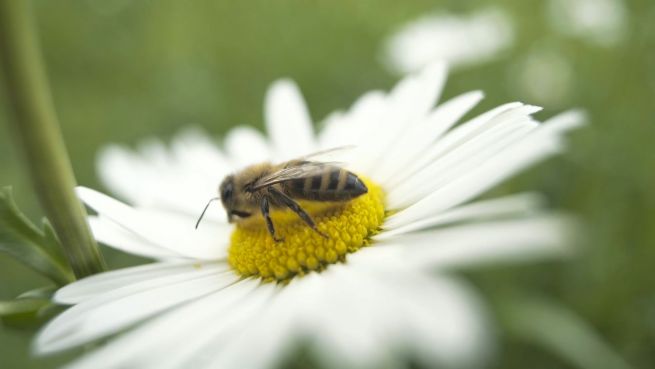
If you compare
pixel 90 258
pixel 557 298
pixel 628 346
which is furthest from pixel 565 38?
pixel 90 258

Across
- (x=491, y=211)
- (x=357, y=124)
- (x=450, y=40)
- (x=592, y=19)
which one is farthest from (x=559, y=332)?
(x=450, y=40)

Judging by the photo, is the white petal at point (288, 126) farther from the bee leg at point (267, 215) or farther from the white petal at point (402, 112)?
the bee leg at point (267, 215)

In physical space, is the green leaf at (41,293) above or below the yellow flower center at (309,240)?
above

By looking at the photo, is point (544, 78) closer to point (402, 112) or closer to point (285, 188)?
point (402, 112)

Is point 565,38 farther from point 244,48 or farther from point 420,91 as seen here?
point 420,91

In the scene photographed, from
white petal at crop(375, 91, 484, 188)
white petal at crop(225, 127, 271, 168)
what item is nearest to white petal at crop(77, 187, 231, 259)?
white petal at crop(225, 127, 271, 168)

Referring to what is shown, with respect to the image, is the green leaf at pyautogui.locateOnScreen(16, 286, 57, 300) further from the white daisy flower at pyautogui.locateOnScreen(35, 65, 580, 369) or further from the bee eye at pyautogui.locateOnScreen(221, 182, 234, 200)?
the bee eye at pyautogui.locateOnScreen(221, 182, 234, 200)

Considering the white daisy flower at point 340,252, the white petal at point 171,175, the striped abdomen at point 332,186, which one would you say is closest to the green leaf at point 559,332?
the white daisy flower at point 340,252
